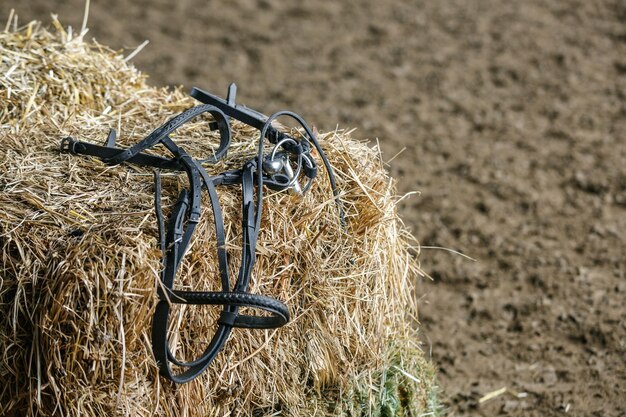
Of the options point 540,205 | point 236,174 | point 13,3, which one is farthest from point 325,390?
point 13,3

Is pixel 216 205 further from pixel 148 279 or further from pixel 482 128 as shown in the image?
pixel 482 128

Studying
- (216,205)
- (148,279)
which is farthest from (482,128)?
(148,279)

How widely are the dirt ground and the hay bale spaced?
90cm

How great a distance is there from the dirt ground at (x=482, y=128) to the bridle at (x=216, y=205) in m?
1.44

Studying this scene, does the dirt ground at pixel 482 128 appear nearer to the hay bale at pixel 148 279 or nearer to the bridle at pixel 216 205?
the hay bale at pixel 148 279

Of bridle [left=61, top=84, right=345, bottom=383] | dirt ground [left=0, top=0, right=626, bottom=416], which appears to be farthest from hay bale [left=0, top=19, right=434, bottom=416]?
dirt ground [left=0, top=0, right=626, bottom=416]

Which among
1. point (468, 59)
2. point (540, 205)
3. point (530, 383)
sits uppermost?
point (468, 59)

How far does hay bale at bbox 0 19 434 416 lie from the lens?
223 cm

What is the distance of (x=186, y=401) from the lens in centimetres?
242

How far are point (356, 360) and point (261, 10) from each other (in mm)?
5292

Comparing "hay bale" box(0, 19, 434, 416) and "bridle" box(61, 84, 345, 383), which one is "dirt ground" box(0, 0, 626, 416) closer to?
"hay bale" box(0, 19, 434, 416)

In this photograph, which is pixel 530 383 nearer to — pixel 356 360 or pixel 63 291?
pixel 356 360

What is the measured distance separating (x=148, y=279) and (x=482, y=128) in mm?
3944

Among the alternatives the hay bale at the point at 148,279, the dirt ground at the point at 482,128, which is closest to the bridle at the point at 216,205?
the hay bale at the point at 148,279
